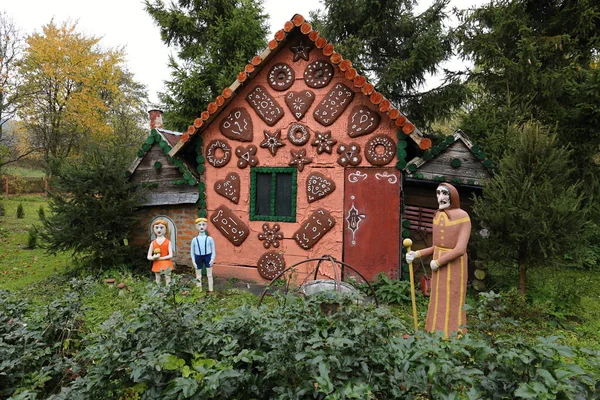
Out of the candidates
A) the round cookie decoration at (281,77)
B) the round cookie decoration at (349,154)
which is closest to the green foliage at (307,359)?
the round cookie decoration at (349,154)

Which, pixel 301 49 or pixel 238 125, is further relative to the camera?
pixel 238 125

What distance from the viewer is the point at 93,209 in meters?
7.79

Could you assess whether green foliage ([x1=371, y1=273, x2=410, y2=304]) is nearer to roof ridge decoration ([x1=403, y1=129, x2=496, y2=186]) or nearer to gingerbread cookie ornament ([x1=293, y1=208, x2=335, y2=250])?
gingerbread cookie ornament ([x1=293, y1=208, x2=335, y2=250])

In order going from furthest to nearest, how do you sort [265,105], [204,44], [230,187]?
[204,44] → [230,187] → [265,105]

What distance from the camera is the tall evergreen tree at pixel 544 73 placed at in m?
8.50

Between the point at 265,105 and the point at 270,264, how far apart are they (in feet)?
10.8

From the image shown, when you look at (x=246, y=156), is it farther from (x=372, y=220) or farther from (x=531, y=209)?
(x=531, y=209)


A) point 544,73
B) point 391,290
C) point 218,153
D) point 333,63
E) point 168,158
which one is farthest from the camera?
point 544,73

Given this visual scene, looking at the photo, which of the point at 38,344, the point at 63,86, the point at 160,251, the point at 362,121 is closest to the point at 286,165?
the point at 362,121

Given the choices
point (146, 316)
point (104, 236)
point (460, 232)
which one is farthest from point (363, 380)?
point (104, 236)

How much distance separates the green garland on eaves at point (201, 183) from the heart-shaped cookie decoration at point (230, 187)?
360 mm

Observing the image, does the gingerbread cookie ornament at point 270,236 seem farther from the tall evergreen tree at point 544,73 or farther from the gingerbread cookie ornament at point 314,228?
the tall evergreen tree at point 544,73

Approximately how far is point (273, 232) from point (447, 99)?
26.6ft

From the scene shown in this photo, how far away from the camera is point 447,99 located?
11.9 m
